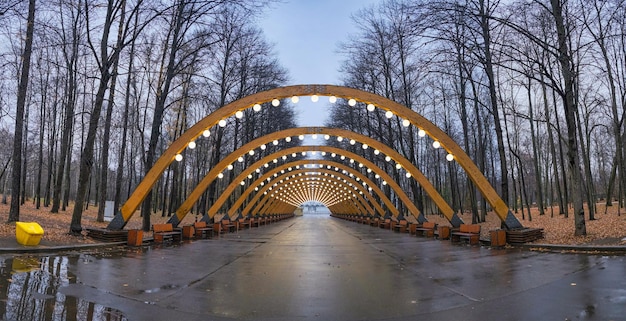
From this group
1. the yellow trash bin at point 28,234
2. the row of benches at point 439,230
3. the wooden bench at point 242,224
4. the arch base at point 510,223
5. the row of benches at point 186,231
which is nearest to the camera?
the yellow trash bin at point 28,234

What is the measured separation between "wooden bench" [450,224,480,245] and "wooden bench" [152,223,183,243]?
12.7 meters

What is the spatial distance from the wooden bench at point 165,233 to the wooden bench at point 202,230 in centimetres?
225

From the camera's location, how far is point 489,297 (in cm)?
570

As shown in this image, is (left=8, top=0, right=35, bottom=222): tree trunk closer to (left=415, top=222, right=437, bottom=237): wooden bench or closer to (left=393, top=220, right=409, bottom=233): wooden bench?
(left=415, top=222, right=437, bottom=237): wooden bench

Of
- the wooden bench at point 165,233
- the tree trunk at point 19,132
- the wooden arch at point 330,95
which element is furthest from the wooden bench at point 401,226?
the tree trunk at point 19,132

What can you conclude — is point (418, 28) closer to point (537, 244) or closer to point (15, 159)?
point (537, 244)

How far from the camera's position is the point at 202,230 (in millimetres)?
20016

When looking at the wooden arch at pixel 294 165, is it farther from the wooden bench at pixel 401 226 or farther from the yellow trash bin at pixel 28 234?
the yellow trash bin at pixel 28 234

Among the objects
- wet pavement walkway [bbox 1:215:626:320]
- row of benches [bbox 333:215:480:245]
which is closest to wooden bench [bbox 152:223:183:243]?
wet pavement walkway [bbox 1:215:626:320]

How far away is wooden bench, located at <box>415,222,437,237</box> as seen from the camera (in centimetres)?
2059

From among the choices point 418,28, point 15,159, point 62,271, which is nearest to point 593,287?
point 418,28

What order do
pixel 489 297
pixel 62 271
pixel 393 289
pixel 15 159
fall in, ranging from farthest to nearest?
pixel 15 159 → pixel 62 271 → pixel 393 289 → pixel 489 297

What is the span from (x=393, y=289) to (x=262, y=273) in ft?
9.94

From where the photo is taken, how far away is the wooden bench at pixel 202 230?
1970 cm
